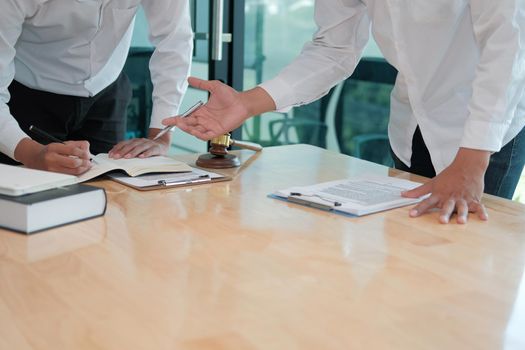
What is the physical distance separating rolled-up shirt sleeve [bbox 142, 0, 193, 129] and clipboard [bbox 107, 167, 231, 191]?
536mm

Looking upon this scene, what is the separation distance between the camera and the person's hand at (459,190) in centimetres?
145

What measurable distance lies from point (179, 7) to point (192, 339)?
62.2 inches

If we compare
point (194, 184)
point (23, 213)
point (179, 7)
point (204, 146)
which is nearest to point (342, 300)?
point (23, 213)

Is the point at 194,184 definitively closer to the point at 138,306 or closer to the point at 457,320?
the point at 138,306

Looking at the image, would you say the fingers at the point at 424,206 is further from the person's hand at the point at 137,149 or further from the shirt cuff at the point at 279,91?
the person's hand at the point at 137,149

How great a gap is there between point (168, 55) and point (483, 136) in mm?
1141

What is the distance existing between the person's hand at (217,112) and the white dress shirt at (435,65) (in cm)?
10

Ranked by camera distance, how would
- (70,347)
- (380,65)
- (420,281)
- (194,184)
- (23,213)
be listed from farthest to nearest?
1. (380,65)
2. (194,184)
3. (23,213)
4. (420,281)
5. (70,347)

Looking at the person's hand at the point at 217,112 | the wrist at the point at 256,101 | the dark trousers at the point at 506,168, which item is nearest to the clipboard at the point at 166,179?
the person's hand at the point at 217,112

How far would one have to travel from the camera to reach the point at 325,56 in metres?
1.98

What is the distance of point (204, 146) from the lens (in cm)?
411

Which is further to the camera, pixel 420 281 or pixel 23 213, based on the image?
pixel 23 213

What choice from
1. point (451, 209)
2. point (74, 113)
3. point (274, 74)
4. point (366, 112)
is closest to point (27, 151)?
point (74, 113)

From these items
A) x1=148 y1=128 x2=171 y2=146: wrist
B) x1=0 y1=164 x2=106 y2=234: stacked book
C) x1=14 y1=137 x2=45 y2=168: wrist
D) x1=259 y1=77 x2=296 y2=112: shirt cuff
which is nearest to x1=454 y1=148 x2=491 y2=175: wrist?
x1=259 y1=77 x2=296 y2=112: shirt cuff
